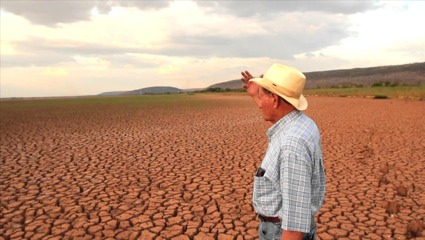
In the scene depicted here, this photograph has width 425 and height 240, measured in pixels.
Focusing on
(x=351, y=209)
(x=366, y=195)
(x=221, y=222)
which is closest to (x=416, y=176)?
(x=366, y=195)

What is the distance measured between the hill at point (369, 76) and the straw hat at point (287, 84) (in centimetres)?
6848

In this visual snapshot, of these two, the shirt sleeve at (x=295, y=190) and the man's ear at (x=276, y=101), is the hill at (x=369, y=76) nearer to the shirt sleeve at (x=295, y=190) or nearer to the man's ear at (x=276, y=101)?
the man's ear at (x=276, y=101)

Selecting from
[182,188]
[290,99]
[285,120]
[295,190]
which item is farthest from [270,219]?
[182,188]

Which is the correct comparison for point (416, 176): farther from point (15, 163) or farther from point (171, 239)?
point (15, 163)

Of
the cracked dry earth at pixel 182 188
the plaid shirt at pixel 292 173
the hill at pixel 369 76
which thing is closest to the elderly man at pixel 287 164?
the plaid shirt at pixel 292 173

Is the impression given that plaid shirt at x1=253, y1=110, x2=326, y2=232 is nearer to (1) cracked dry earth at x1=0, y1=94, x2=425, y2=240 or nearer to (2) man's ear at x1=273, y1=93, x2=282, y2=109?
(2) man's ear at x1=273, y1=93, x2=282, y2=109

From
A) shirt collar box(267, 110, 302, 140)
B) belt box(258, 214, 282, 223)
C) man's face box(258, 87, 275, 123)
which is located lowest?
belt box(258, 214, 282, 223)

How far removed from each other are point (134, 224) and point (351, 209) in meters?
2.79

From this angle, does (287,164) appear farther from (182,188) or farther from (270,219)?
(182,188)

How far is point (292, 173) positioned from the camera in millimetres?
1349

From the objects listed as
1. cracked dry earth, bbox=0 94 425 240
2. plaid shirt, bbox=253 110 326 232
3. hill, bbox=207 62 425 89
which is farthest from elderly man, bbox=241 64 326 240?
hill, bbox=207 62 425 89

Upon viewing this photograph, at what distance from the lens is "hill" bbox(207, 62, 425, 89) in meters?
71.8

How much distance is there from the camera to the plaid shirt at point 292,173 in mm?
1354

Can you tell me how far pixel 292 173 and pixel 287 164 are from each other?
4 centimetres
